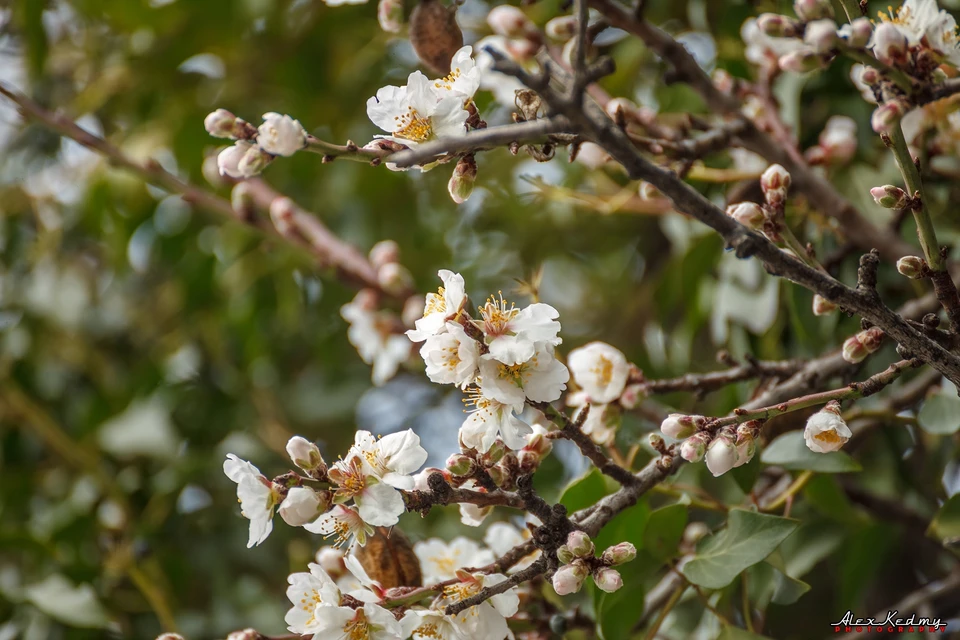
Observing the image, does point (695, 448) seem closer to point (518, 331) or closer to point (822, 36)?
point (518, 331)

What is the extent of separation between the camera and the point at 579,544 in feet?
2.24

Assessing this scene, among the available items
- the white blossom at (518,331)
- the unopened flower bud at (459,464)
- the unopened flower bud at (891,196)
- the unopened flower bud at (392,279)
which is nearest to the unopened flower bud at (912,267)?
the unopened flower bud at (891,196)

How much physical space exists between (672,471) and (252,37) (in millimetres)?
1373

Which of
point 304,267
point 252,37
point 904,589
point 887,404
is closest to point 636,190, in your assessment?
point 887,404

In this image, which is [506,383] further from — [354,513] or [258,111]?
[258,111]

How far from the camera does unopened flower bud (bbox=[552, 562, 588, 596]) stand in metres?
0.68

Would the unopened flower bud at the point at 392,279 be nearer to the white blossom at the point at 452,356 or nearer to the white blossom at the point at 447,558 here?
the white blossom at the point at 447,558

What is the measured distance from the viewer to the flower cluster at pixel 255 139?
0.71 m

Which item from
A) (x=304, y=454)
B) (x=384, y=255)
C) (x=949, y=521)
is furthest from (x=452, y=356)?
(x=384, y=255)

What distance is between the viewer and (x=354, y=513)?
0.74 m

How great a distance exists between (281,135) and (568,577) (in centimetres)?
42

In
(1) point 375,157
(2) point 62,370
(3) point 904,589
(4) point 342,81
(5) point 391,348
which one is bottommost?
(2) point 62,370

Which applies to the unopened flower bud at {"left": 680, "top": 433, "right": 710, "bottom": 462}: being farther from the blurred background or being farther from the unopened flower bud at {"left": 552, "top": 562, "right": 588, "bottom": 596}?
the blurred background

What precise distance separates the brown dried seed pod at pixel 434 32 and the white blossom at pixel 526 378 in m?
0.38
